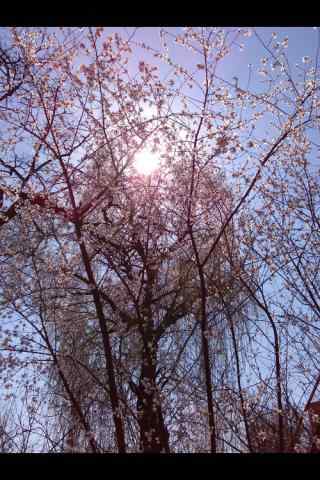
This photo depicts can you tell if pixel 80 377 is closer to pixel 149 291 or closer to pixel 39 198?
pixel 149 291

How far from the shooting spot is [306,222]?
4633mm

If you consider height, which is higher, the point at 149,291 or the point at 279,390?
the point at 149,291

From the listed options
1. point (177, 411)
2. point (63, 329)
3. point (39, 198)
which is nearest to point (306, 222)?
point (177, 411)

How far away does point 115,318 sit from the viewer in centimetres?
663

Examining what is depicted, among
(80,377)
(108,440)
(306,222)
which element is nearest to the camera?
(306,222)

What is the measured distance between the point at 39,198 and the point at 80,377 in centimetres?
290
